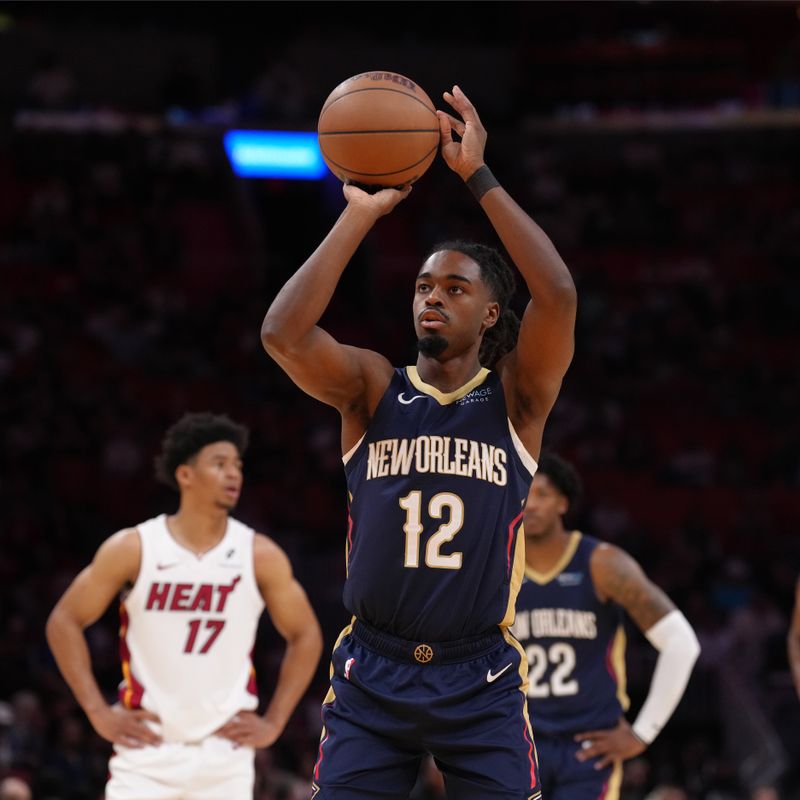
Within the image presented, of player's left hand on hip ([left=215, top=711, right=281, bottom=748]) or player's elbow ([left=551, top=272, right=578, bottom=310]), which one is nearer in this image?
player's elbow ([left=551, top=272, right=578, bottom=310])

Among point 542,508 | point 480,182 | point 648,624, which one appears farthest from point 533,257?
point 648,624

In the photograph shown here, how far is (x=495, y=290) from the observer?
14.1ft

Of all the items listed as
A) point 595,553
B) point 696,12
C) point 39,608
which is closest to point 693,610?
point 39,608

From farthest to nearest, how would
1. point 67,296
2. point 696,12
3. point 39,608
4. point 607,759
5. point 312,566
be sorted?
point 696,12
point 67,296
point 312,566
point 39,608
point 607,759

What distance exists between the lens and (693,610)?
45.6 feet

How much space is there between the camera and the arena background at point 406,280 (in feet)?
45.2

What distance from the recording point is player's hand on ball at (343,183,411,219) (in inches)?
159

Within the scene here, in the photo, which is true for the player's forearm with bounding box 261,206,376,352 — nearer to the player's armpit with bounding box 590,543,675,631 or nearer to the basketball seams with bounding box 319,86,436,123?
the basketball seams with bounding box 319,86,436,123

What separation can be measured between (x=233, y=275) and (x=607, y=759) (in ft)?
48.0

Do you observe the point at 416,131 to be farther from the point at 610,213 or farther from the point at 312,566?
the point at 610,213

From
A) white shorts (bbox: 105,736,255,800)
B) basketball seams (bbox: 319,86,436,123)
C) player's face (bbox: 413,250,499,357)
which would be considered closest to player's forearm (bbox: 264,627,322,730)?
white shorts (bbox: 105,736,255,800)

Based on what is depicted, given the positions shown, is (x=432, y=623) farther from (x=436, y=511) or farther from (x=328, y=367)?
(x=328, y=367)

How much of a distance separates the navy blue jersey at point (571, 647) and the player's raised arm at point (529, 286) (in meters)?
2.05

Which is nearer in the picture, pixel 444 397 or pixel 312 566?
pixel 444 397
